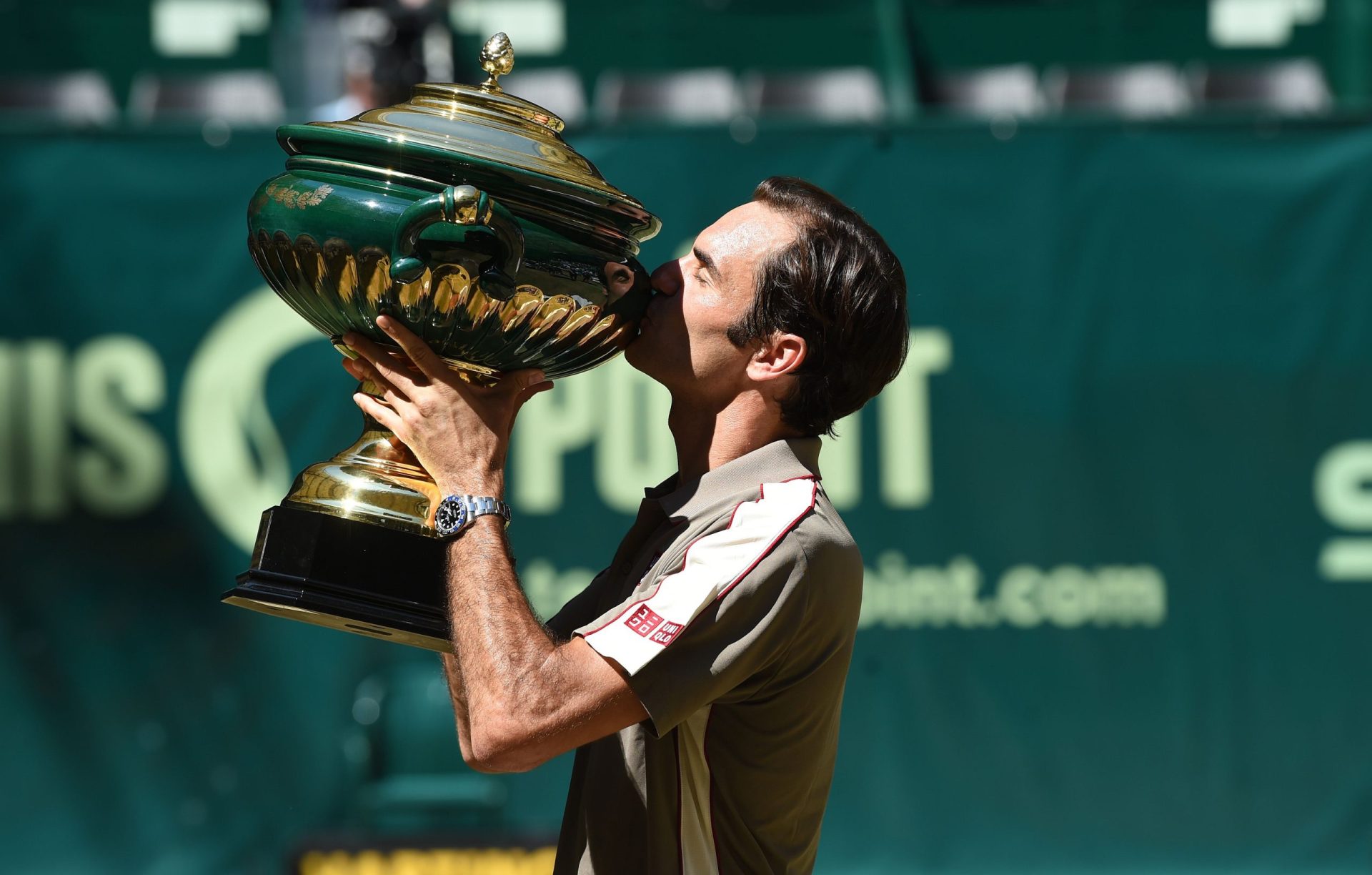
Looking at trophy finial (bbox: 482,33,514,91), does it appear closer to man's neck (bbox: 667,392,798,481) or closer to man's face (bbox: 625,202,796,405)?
man's face (bbox: 625,202,796,405)

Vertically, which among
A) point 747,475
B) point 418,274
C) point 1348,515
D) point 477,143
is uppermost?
point 477,143

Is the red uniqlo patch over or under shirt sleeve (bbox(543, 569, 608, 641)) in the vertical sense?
over

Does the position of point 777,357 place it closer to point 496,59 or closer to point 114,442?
point 496,59

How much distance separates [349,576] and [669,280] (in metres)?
0.57

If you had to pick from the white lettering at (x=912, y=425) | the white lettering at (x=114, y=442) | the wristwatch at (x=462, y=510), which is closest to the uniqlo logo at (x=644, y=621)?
the wristwatch at (x=462, y=510)

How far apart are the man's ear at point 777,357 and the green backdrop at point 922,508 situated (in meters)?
2.47

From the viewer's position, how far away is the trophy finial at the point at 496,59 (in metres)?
1.92

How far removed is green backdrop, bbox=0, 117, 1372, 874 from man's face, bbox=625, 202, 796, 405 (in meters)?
2.43

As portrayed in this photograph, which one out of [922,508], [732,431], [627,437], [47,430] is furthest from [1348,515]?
[47,430]

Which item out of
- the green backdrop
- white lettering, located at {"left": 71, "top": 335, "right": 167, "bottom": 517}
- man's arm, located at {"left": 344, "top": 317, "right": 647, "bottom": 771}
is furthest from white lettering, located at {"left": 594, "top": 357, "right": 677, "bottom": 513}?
man's arm, located at {"left": 344, "top": 317, "right": 647, "bottom": 771}

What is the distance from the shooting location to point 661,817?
1.77 meters

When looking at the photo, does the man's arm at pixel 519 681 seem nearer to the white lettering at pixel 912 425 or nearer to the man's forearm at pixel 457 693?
the man's forearm at pixel 457 693

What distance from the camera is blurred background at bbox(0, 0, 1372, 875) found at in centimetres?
428

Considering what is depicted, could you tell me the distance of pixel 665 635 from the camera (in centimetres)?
168
